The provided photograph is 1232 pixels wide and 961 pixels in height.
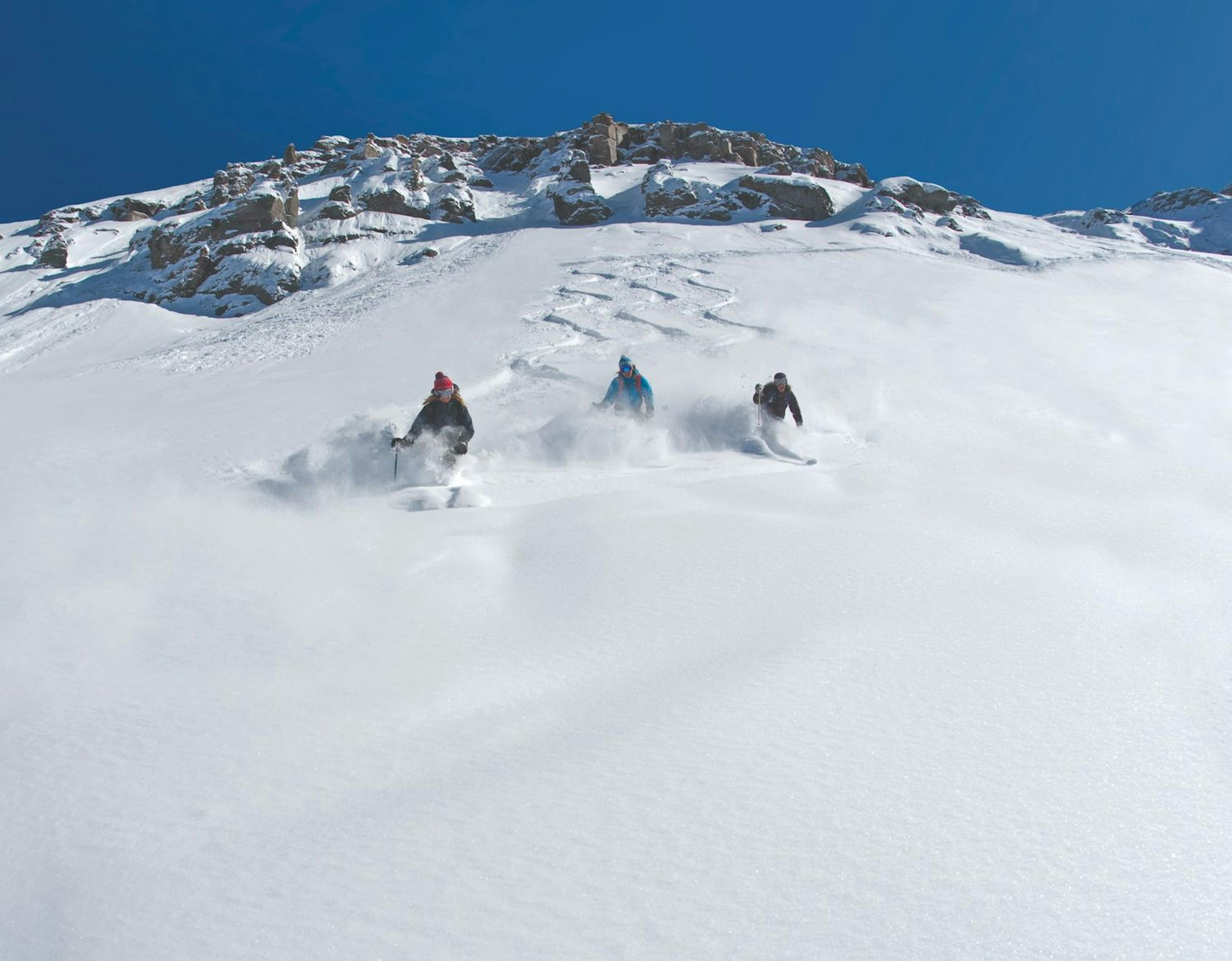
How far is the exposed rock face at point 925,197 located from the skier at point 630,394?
27.1 meters

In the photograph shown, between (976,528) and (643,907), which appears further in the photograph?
→ (976,528)

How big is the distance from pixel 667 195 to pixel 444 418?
95.0 ft

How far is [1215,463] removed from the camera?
23.3 feet

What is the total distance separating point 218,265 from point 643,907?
30800 millimetres

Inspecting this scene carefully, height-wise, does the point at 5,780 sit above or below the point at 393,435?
below

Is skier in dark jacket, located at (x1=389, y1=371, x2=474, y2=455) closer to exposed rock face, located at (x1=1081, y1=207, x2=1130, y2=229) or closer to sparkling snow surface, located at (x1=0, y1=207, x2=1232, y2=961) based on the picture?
sparkling snow surface, located at (x1=0, y1=207, x2=1232, y2=961)

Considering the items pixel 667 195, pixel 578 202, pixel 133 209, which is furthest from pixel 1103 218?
pixel 133 209

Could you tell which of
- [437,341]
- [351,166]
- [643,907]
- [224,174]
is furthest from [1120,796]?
[224,174]

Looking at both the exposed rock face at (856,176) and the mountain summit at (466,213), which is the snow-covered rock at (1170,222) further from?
the exposed rock face at (856,176)

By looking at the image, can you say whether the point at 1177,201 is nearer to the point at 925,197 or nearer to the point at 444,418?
the point at 925,197

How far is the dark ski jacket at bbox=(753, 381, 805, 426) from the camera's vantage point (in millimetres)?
7996

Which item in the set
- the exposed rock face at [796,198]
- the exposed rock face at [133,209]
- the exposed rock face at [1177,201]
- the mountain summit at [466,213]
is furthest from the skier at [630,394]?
the exposed rock face at [1177,201]

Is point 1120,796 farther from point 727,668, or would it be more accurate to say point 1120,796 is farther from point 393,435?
point 393,435

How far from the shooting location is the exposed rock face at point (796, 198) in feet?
103
